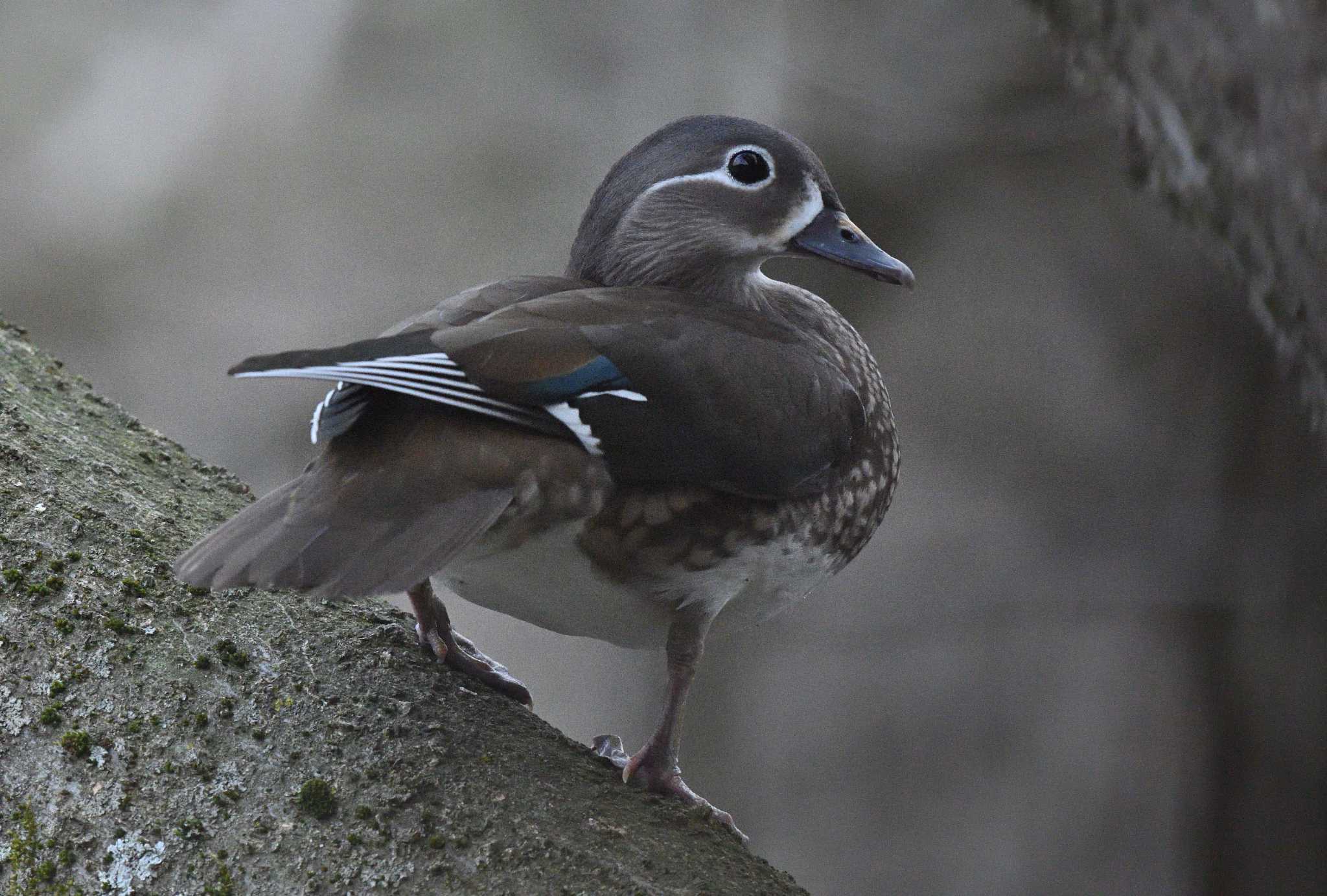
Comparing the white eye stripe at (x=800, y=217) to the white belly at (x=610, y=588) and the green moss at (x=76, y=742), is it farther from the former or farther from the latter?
the green moss at (x=76, y=742)

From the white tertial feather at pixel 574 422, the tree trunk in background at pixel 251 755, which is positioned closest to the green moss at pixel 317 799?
the tree trunk in background at pixel 251 755

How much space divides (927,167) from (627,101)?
1102 mm

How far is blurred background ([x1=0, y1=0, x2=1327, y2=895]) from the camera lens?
4.09 m

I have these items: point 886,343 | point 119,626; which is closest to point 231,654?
point 119,626

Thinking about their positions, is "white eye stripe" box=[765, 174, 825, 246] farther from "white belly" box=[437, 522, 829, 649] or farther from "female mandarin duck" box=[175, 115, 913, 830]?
"white belly" box=[437, 522, 829, 649]

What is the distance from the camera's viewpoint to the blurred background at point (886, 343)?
4094mm

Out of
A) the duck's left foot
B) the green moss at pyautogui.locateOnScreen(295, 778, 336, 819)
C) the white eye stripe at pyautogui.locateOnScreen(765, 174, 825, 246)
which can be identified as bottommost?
the duck's left foot

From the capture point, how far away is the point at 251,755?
4.10ft

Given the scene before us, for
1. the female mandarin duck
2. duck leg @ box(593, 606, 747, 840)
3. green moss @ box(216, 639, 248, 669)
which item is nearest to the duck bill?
the female mandarin duck

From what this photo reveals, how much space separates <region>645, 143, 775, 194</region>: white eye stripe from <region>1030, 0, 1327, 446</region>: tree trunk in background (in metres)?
0.72

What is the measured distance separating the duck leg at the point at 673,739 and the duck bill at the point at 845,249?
1.84 feet

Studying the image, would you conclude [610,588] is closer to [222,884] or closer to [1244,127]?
[222,884]

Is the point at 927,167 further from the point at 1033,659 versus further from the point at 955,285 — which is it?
the point at 1033,659

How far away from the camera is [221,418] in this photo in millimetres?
4688
